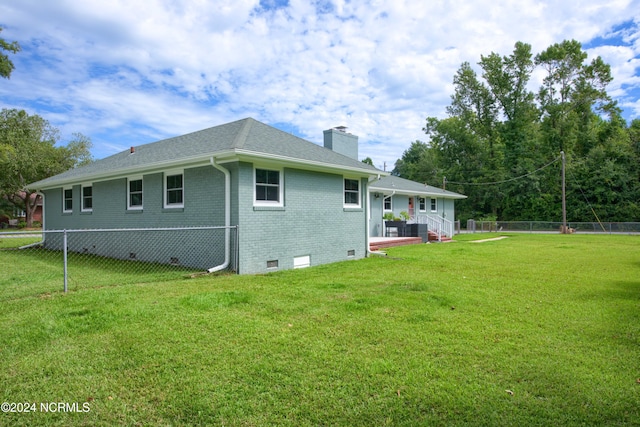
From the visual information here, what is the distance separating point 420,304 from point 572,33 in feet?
136

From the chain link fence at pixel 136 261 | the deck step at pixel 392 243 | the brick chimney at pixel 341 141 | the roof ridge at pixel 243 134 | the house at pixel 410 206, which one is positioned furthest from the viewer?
the house at pixel 410 206

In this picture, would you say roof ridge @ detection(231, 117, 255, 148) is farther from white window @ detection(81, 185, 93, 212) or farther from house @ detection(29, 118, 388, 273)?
white window @ detection(81, 185, 93, 212)

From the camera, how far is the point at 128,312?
4.98 metres

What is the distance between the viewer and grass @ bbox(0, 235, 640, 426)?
2.70 metres

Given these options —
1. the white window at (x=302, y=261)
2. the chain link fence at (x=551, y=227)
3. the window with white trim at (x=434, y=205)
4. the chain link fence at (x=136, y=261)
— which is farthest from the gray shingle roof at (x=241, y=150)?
the chain link fence at (x=551, y=227)

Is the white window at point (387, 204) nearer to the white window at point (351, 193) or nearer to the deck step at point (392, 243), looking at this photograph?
the deck step at point (392, 243)

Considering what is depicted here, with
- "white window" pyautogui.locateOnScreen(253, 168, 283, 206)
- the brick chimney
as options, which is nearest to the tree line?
the brick chimney

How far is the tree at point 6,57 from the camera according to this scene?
1833 centimetres

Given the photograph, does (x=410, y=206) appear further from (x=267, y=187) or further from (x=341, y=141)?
(x=267, y=187)

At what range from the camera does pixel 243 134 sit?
30.7 ft

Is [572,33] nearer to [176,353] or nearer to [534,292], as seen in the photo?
[534,292]

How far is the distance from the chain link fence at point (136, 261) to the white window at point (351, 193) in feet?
14.2

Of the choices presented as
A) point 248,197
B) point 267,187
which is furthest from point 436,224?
point 248,197

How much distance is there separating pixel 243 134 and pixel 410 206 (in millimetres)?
14796
